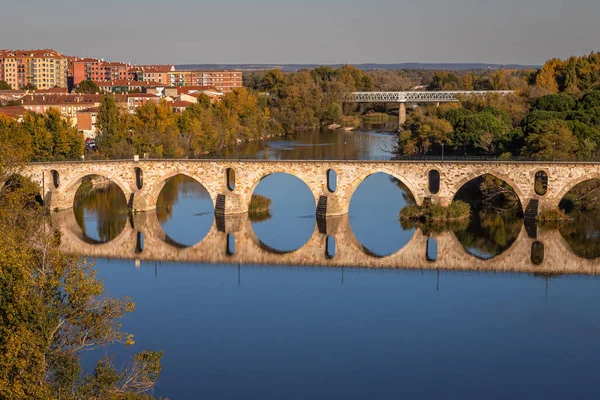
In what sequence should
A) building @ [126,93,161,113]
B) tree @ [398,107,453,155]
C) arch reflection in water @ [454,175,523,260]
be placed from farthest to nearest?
building @ [126,93,161,113], tree @ [398,107,453,155], arch reflection in water @ [454,175,523,260]

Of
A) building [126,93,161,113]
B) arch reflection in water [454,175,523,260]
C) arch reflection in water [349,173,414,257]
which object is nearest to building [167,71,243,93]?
building [126,93,161,113]

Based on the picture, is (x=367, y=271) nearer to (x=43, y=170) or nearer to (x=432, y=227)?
(x=432, y=227)

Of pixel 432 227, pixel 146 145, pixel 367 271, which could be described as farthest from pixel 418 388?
pixel 146 145

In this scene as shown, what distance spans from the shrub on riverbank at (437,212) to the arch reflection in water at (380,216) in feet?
2.42

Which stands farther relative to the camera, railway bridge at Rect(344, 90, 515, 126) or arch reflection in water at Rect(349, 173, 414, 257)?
railway bridge at Rect(344, 90, 515, 126)

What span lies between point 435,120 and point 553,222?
17.6 m

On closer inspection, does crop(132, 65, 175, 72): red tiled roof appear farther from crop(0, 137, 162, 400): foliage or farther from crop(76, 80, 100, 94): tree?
crop(0, 137, 162, 400): foliage

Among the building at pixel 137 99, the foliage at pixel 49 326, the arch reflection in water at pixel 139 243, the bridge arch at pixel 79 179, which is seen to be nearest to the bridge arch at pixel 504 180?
the arch reflection in water at pixel 139 243

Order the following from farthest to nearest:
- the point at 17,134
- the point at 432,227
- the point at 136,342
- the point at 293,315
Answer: the point at 17,134, the point at 432,227, the point at 293,315, the point at 136,342

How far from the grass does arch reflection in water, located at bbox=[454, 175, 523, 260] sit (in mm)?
8580

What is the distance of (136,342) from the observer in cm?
2527

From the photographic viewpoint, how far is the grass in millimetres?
41844

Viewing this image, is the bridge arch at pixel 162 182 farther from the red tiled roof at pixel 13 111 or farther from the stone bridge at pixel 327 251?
the red tiled roof at pixel 13 111

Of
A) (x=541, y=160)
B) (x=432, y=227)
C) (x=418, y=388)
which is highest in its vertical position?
(x=541, y=160)
